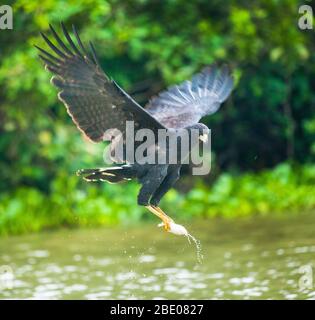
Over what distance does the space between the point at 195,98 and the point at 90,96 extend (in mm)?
1428

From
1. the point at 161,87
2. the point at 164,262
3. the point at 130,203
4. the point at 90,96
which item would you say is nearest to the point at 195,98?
the point at 90,96

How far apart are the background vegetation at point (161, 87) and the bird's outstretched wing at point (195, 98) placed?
340cm

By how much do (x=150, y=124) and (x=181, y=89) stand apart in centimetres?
136

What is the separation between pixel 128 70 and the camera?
48.5 ft

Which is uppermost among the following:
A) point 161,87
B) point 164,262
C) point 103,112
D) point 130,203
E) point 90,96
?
point 161,87

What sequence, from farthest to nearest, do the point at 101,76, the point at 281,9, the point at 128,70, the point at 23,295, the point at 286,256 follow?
the point at 128,70 → the point at 281,9 → the point at 286,256 → the point at 23,295 → the point at 101,76

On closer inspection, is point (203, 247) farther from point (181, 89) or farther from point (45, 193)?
point (45, 193)

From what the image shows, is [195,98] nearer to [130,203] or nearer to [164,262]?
[164,262]

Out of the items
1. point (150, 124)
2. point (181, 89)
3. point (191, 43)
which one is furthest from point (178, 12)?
point (150, 124)

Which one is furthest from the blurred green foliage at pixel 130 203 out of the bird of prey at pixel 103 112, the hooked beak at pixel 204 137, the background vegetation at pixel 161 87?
the hooked beak at pixel 204 137

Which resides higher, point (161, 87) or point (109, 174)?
point (161, 87)

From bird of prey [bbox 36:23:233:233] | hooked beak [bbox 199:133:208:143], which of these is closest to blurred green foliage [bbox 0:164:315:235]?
bird of prey [bbox 36:23:233:233]

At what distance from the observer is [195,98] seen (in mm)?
8344

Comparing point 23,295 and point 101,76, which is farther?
point 23,295
